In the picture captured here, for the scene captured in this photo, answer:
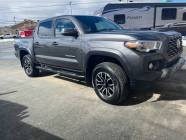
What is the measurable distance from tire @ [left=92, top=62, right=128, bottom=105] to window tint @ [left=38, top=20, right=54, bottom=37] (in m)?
2.12

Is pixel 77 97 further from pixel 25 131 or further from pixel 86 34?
pixel 25 131

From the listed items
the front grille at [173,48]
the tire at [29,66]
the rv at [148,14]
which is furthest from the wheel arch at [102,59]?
the rv at [148,14]

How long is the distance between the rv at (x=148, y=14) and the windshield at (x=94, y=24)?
11125 mm

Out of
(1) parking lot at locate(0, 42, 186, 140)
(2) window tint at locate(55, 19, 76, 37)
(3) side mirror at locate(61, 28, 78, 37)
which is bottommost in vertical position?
(1) parking lot at locate(0, 42, 186, 140)

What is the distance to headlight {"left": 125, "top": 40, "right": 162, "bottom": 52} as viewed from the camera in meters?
4.19

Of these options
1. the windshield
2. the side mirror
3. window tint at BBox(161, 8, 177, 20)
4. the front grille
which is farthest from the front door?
window tint at BBox(161, 8, 177, 20)

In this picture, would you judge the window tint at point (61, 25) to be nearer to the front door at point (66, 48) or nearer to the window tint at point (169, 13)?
the front door at point (66, 48)

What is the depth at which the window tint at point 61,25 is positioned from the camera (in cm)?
568

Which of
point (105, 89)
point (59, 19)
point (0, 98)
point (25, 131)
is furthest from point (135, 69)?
point (0, 98)

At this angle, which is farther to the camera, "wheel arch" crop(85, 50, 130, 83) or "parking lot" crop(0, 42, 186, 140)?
"wheel arch" crop(85, 50, 130, 83)

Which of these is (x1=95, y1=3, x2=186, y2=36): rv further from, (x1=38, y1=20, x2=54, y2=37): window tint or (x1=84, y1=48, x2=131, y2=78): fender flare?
(x1=84, y1=48, x2=131, y2=78): fender flare

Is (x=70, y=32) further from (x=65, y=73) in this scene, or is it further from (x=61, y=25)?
(x=65, y=73)

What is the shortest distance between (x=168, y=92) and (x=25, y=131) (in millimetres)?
3204

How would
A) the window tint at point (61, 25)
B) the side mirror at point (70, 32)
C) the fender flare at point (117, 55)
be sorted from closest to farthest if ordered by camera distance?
the fender flare at point (117, 55), the side mirror at point (70, 32), the window tint at point (61, 25)
